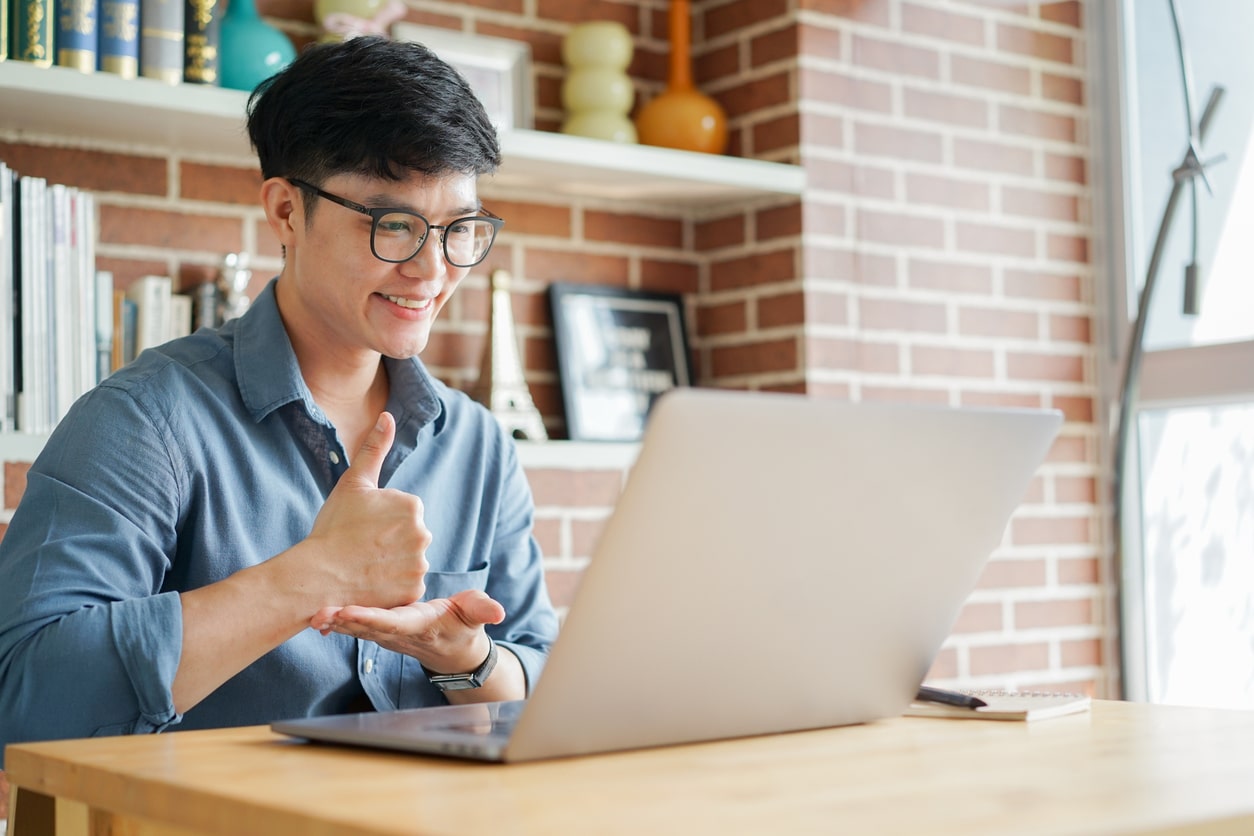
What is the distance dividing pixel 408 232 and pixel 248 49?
84 centimetres

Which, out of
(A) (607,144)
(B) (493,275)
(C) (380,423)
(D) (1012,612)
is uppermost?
(A) (607,144)

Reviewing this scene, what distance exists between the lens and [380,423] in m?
1.32

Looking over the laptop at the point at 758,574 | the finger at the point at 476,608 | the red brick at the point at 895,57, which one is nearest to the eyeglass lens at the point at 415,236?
the finger at the point at 476,608

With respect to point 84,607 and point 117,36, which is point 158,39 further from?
point 84,607

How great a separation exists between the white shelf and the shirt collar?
58cm

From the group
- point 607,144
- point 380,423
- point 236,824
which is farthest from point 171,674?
point 607,144

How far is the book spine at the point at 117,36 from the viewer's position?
212 centimetres

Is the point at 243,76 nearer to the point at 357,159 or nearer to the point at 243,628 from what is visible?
the point at 357,159

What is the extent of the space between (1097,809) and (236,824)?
48 cm

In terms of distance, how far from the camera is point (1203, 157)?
9.30 ft

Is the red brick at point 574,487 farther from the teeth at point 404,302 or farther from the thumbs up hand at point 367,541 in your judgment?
the thumbs up hand at point 367,541

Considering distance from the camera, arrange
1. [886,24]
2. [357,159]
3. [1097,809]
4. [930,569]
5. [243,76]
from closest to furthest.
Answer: [1097,809], [930,569], [357,159], [243,76], [886,24]

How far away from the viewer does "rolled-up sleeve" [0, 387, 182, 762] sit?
1.26m

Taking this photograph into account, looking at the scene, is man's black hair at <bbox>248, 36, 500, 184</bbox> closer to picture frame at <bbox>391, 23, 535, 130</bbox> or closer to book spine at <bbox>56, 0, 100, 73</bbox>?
book spine at <bbox>56, 0, 100, 73</bbox>
